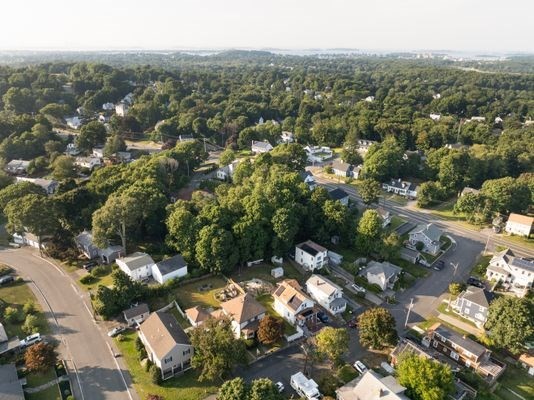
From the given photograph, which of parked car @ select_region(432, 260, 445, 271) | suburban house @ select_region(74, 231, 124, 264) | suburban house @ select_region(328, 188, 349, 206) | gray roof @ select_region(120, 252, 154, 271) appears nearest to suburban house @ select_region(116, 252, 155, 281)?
gray roof @ select_region(120, 252, 154, 271)

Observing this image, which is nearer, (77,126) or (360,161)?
(360,161)

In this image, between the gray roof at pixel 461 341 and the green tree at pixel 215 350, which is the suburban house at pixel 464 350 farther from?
the green tree at pixel 215 350

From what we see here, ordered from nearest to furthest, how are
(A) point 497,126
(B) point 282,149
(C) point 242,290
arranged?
(C) point 242,290 → (B) point 282,149 → (A) point 497,126

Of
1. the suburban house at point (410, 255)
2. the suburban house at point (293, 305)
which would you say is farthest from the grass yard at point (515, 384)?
the suburban house at point (410, 255)

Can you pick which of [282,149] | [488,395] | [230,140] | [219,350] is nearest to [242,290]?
[219,350]

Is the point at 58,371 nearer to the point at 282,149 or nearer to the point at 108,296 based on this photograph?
the point at 108,296

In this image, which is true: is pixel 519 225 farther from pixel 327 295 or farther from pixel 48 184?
pixel 48 184

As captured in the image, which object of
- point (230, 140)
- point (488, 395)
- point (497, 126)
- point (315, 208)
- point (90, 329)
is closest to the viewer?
point (488, 395)
